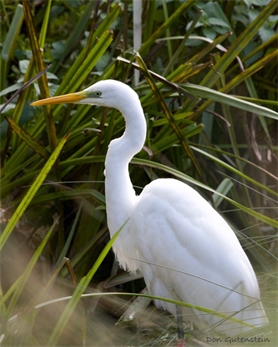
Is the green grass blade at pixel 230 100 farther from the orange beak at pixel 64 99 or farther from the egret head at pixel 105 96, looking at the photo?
the orange beak at pixel 64 99

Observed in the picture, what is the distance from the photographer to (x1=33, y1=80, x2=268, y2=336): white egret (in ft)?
4.29

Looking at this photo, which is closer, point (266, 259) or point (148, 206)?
point (148, 206)

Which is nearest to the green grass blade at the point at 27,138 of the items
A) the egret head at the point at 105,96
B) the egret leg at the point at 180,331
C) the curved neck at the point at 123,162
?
the egret head at the point at 105,96

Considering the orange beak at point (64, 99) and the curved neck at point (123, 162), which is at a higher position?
Result: the orange beak at point (64, 99)

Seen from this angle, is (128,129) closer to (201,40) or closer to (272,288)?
(272,288)

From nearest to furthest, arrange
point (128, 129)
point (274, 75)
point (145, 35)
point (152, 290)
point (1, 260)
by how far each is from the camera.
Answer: point (128, 129) < point (152, 290) < point (1, 260) < point (145, 35) < point (274, 75)

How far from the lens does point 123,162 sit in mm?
1335

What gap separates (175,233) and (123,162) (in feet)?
0.96

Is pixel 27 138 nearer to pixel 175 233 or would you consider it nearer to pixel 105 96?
pixel 105 96

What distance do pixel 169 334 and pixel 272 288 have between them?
40 cm

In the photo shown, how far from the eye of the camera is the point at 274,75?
2141mm

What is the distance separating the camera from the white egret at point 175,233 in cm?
131

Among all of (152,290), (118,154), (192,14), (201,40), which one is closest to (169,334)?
(152,290)

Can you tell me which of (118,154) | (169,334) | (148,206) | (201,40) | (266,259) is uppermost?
(201,40)
